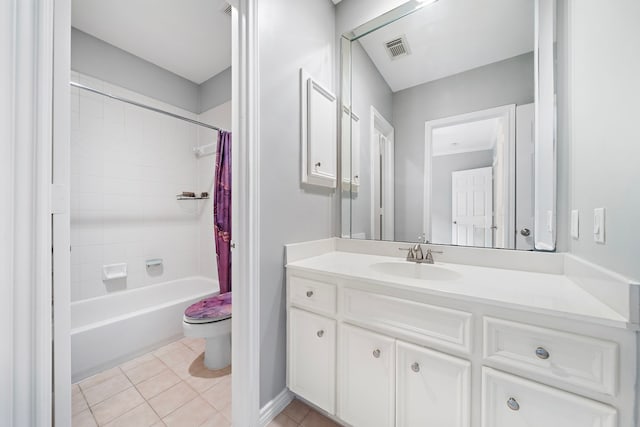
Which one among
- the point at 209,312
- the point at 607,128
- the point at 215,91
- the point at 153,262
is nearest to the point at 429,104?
the point at 607,128

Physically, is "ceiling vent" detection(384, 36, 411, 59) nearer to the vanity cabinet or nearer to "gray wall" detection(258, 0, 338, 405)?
"gray wall" detection(258, 0, 338, 405)

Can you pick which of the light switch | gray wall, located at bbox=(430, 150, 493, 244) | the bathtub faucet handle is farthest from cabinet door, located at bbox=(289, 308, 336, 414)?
the bathtub faucet handle

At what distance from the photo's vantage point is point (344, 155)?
1.76m

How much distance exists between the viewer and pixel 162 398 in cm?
140

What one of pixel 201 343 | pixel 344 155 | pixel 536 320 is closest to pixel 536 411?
pixel 536 320

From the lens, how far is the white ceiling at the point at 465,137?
1.26 m

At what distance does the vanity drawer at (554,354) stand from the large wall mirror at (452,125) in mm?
594

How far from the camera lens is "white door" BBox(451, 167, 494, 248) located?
1.27 meters

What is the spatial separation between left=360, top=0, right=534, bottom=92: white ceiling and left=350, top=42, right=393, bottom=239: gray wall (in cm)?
8

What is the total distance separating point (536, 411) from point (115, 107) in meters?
3.34

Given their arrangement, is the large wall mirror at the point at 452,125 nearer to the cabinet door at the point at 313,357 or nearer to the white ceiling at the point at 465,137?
the white ceiling at the point at 465,137

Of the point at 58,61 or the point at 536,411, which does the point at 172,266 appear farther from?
the point at 536,411

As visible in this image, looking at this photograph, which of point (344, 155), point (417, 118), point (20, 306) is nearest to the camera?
point (20, 306)

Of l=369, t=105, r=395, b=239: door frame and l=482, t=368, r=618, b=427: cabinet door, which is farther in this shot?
l=369, t=105, r=395, b=239: door frame
